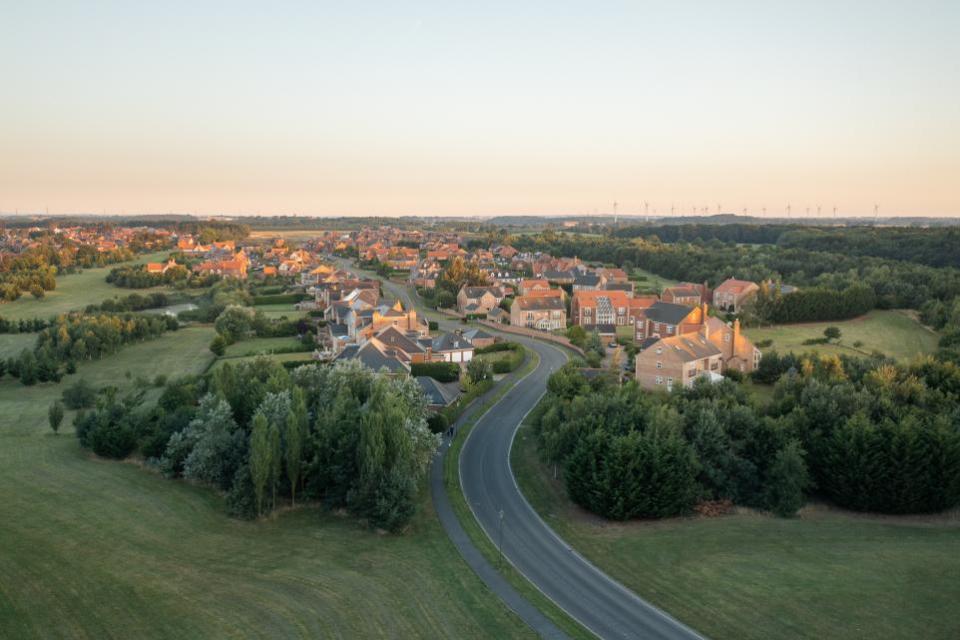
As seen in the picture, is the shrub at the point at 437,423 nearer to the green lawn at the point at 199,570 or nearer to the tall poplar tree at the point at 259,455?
the green lawn at the point at 199,570

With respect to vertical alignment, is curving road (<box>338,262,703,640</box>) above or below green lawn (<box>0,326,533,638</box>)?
below

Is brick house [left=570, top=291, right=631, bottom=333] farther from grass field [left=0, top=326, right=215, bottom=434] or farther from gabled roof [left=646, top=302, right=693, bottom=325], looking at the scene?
grass field [left=0, top=326, right=215, bottom=434]

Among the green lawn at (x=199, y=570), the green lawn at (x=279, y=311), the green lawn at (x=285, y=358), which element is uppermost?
the green lawn at (x=279, y=311)

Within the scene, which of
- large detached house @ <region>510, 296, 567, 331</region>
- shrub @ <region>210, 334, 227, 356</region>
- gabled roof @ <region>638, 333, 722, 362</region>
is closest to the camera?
gabled roof @ <region>638, 333, 722, 362</region>

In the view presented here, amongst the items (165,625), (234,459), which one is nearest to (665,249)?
(234,459)

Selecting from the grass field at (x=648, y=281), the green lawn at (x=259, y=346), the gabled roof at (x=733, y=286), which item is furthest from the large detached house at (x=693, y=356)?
the grass field at (x=648, y=281)

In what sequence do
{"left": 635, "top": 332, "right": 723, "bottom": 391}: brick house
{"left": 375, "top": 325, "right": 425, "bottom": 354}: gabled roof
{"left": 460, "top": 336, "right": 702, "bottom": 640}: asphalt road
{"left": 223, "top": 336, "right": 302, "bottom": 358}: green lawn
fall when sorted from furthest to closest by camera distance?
{"left": 223, "top": 336, "right": 302, "bottom": 358}: green lawn
{"left": 375, "top": 325, "right": 425, "bottom": 354}: gabled roof
{"left": 635, "top": 332, "right": 723, "bottom": 391}: brick house
{"left": 460, "top": 336, "right": 702, "bottom": 640}: asphalt road

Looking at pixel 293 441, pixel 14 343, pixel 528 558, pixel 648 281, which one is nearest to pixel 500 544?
pixel 528 558

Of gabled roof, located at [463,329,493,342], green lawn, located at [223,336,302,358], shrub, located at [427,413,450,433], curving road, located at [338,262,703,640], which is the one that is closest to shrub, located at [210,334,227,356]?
green lawn, located at [223,336,302,358]
